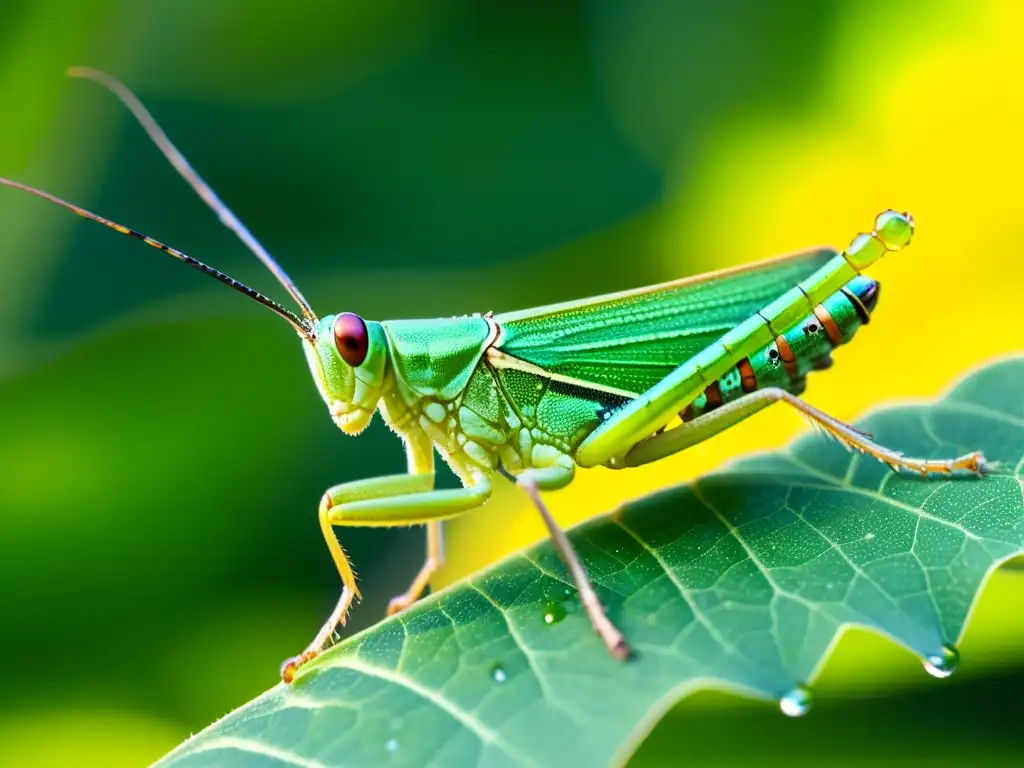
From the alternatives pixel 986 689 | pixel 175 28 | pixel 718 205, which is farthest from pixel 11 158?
pixel 986 689

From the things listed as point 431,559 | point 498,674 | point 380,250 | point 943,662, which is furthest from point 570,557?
point 380,250

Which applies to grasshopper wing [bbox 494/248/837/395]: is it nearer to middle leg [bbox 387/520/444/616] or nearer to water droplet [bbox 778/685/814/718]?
middle leg [bbox 387/520/444/616]

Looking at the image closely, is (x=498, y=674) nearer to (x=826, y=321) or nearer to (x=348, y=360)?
(x=348, y=360)

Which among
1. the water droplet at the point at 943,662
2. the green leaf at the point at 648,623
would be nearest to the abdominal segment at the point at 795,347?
the green leaf at the point at 648,623

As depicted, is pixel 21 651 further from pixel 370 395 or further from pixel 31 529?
pixel 370 395

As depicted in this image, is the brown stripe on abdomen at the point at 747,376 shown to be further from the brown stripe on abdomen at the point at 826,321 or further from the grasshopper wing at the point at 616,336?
the brown stripe on abdomen at the point at 826,321

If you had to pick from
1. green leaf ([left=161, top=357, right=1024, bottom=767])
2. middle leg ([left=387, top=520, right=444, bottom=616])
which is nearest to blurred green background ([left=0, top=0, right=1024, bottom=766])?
middle leg ([left=387, top=520, right=444, bottom=616])

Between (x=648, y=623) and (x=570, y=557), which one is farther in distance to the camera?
(x=570, y=557)
